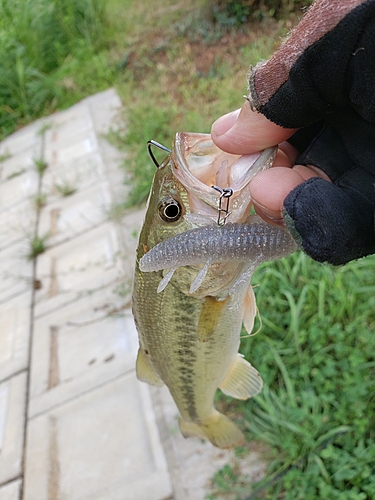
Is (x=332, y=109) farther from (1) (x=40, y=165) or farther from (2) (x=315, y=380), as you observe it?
(1) (x=40, y=165)

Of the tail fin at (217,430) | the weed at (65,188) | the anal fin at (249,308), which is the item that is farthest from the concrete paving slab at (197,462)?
the weed at (65,188)

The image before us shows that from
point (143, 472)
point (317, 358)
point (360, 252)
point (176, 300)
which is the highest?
point (360, 252)

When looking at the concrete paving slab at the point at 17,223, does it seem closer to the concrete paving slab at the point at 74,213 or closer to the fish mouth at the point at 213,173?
the concrete paving slab at the point at 74,213

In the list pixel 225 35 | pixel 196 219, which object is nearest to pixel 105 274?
pixel 196 219

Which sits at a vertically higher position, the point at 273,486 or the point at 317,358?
the point at 317,358

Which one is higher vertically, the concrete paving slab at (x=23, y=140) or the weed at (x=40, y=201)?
the weed at (x=40, y=201)

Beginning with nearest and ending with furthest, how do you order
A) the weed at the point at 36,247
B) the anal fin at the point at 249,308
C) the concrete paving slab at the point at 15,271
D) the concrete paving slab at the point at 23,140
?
the anal fin at the point at 249,308, the concrete paving slab at the point at 15,271, the weed at the point at 36,247, the concrete paving slab at the point at 23,140

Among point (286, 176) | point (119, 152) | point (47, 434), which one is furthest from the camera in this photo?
point (119, 152)

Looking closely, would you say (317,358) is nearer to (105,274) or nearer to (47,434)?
(47,434)
